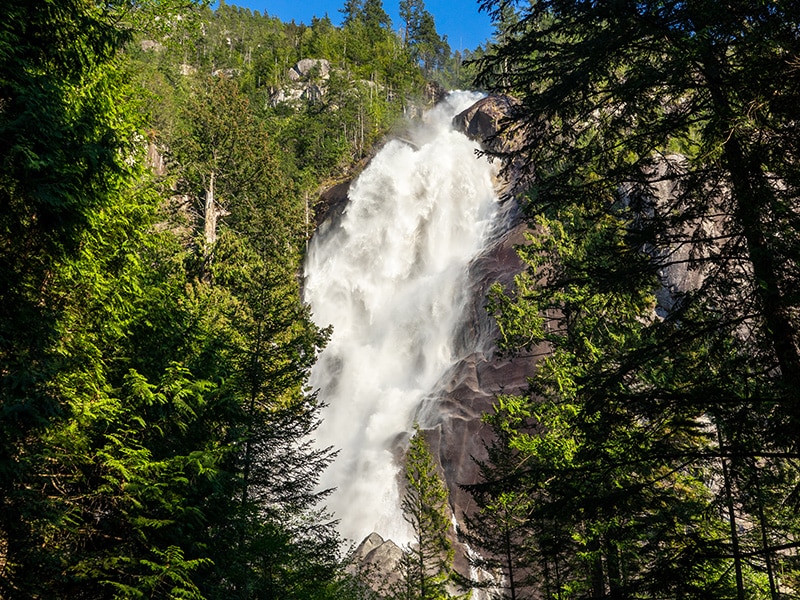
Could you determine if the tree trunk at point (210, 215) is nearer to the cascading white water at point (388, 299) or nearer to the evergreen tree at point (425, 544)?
the cascading white water at point (388, 299)

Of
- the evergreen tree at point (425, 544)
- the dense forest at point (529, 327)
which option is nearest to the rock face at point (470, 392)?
the evergreen tree at point (425, 544)

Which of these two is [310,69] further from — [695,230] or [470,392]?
[695,230]

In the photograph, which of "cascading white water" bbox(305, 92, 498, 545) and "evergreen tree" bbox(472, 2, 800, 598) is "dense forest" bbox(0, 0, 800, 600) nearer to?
"evergreen tree" bbox(472, 2, 800, 598)

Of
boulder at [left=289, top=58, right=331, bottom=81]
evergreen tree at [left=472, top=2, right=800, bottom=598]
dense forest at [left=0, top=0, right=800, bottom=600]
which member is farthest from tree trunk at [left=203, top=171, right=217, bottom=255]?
boulder at [left=289, top=58, right=331, bottom=81]

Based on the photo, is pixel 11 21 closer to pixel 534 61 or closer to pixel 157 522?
pixel 534 61

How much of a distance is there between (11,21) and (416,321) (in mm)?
30287

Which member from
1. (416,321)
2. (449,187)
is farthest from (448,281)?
(449,187)

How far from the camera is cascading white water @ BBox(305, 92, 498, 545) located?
89.1ft

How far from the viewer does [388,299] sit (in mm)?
39625

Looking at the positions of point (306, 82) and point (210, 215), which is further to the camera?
point (306, 82)

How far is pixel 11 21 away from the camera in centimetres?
602

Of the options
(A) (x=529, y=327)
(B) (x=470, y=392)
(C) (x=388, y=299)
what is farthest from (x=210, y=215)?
(A) (x=529, y=327)

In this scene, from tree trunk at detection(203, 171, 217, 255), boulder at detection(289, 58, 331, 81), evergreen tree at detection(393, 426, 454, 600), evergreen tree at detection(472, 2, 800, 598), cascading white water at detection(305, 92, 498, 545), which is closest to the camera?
evergreen tree at detection(472, 2, 800, 598)

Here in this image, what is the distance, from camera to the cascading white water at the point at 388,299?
27.2 metres
